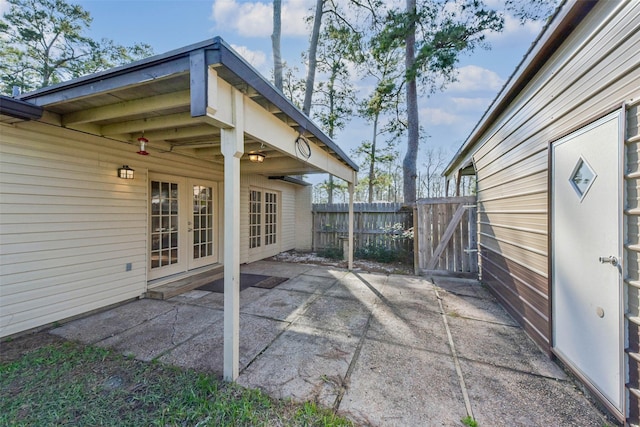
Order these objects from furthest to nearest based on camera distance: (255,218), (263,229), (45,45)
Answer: (45,45) < (263,229) < (255,218)

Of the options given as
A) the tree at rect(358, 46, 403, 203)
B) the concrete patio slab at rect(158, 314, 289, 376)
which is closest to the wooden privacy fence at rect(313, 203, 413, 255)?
the tree at rect(358, 46, 403, 203)

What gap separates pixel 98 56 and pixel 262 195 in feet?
35.7

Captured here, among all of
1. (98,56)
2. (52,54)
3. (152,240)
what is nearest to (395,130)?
(152,240)

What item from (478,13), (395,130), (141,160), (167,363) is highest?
(478,13)

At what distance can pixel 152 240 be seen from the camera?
13.7 feet

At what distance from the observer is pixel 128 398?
6.00ft

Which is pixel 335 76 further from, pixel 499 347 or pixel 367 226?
pixel 499 347

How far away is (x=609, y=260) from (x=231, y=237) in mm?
2637

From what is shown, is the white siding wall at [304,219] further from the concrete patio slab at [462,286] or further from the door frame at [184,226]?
the concrete patio slab at [462,286]

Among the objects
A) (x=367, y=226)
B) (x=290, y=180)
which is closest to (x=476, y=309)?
(x=367, y=226)

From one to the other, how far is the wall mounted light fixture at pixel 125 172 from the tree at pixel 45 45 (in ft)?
34.8

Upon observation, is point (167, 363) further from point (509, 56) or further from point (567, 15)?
point (509, 56)

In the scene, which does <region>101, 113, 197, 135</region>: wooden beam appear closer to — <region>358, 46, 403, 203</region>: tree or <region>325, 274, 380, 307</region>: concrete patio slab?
<region>325, 274, 380, 307</region>: concrete patio slab

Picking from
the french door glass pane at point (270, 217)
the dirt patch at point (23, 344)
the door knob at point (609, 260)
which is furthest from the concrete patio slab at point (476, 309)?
the french door glass pane at point (270, 217)
